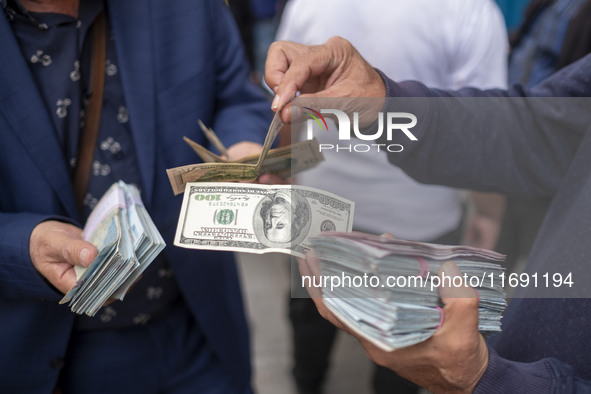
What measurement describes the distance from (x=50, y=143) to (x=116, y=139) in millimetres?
187

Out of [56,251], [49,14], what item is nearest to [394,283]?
[56,251]

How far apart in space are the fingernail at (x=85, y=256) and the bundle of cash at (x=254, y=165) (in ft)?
0.76

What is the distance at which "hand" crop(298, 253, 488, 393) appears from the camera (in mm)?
870

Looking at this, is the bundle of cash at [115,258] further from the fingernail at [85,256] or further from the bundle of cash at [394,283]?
the bundle of cash at [394,283]

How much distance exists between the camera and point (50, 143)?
4.21 feet

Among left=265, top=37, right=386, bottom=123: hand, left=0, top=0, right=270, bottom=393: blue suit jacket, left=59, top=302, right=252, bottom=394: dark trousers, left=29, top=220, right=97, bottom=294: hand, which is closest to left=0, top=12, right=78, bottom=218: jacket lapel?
left=0, top=0, right=270, bottom=393: blue suit jacket

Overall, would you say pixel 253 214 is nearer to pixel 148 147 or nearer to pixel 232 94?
pixel 148 147

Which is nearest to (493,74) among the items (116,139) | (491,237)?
(491,237)

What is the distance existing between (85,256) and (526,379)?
94 centimetres

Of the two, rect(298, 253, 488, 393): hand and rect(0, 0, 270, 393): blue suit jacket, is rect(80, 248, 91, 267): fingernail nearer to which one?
rect(0, 0, 270, 393): blue suit jacket

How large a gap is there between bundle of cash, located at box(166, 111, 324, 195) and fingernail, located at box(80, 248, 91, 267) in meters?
0.23

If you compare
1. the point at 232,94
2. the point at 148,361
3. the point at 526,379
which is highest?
the point at 232,94

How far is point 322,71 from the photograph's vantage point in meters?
1.18

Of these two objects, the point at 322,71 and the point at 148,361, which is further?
the point at 148,361
